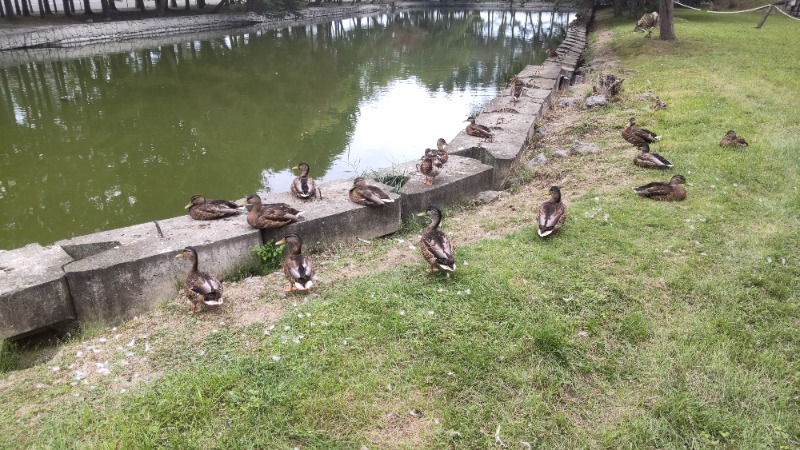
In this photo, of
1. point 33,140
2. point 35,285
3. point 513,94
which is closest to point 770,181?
point 513,94

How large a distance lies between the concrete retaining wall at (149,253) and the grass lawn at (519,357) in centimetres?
59

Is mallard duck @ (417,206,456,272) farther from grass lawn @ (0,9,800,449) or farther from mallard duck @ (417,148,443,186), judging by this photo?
mallard duck @ (417,148,443,186)

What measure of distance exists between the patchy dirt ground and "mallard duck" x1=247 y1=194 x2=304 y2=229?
22.3 inches

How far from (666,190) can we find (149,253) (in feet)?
19.1

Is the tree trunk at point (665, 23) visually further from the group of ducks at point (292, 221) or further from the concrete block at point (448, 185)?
the group of ducks at point (292, 221)

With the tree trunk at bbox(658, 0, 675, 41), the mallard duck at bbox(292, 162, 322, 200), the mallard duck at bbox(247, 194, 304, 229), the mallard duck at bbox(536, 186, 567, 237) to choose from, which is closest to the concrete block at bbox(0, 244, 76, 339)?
the mallard duck at bbox(247, 194, 304, 229)

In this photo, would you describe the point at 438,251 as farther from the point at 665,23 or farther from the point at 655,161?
the point at 665,23

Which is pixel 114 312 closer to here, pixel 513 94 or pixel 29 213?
pixel 29 213

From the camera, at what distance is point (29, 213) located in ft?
26.6

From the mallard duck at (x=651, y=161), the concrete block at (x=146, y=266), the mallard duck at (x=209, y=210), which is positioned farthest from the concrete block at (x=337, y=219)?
the mallard duck at (x=651, y=161)

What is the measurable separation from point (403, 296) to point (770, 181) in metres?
5.19

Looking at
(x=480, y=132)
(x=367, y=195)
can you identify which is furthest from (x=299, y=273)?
(x=480, y=132)

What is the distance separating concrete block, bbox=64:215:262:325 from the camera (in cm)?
483

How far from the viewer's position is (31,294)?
14.9 ft
